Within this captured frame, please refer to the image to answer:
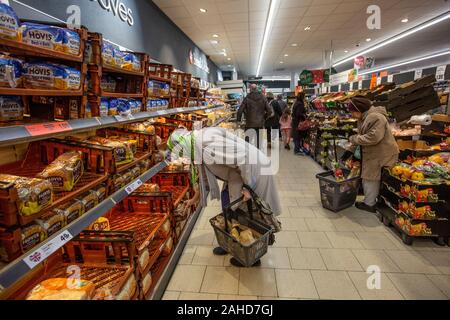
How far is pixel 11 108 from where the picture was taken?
138 cm

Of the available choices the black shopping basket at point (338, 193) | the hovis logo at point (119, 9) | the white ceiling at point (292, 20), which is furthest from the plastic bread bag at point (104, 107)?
the white ceiling at point (292, 20)

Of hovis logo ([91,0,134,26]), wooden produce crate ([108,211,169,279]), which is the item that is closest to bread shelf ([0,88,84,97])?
wooden produce crate ([108,211,169,279])

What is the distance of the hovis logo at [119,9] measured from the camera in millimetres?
3383

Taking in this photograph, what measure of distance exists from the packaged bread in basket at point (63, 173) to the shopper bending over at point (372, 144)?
340cm

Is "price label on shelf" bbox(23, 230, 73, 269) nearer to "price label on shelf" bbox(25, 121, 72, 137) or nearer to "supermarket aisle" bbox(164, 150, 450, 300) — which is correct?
"price label on shelf" bbox(25, 121, 72, 137)

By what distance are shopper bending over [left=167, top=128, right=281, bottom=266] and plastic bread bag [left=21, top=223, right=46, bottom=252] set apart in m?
1.33

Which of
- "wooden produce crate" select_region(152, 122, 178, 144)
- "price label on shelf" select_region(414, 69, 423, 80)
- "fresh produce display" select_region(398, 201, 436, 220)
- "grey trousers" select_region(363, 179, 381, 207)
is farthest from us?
Result: "price label on shelf" select_region(414, 69, 423, 80)

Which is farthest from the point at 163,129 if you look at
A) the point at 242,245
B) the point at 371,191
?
the point at 371,191

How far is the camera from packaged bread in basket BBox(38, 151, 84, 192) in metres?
1.48

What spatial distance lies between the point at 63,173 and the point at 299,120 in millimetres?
7165

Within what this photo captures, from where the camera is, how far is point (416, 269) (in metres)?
2.43

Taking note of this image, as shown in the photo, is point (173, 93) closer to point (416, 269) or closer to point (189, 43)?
point (416, 269)

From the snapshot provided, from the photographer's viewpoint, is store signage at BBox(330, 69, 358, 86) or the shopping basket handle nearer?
the shopping basket handle

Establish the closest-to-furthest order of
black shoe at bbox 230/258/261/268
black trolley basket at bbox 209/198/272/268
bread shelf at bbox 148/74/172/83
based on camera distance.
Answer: black trolley basket at bbox 209/198/272/268
black shoe at bbox 230/258/261/268
bread shelf at bbox 148/74/172/83
